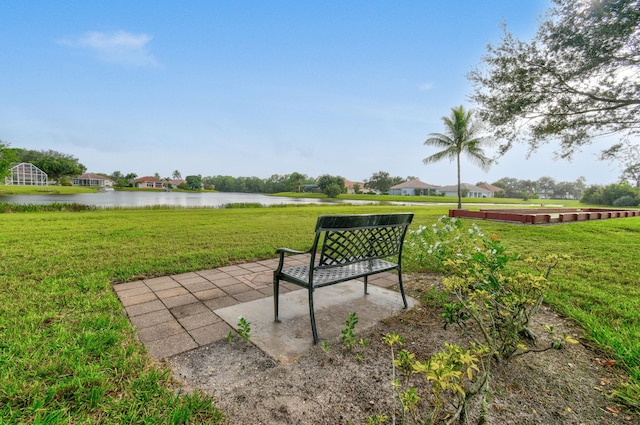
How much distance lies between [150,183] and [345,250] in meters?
125

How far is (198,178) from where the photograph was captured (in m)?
102

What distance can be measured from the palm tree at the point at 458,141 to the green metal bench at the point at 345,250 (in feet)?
70.7

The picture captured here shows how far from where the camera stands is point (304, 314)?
115 inches

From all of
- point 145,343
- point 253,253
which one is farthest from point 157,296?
point 253,253

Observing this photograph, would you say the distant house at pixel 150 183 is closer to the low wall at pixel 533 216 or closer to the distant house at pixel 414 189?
the distant house at pixel 414 189

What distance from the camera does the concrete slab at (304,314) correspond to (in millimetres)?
2342

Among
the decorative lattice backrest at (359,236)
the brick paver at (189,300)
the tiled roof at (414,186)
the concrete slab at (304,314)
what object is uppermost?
the tiled roof at (414,186)

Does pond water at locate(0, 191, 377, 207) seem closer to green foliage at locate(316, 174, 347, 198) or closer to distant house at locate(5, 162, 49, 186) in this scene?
green foliage at locate(316, 174, 347, 198)

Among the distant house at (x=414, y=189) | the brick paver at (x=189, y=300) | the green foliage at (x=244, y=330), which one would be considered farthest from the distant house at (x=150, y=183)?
the green foliage at (x=244, y=330)

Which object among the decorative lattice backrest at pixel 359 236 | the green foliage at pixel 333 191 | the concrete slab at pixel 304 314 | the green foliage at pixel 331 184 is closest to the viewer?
the concrete slab at pixel 304 314

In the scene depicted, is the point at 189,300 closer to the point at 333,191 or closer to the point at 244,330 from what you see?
the point at 244,330

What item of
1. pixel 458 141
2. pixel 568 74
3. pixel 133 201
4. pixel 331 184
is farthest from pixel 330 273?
pixel 331 184

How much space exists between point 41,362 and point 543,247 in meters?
8.10

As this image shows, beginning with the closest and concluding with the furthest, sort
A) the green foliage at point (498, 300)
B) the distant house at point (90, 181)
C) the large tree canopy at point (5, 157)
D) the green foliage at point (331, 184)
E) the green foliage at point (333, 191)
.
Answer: the green foliage at point (498, 300) < the large tree canopy at point (5, 157) < the green foliage at point (333, 191) < the green foliage at point (331, 184) < the distant house at point (90, 181)
